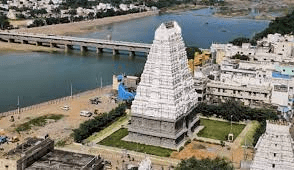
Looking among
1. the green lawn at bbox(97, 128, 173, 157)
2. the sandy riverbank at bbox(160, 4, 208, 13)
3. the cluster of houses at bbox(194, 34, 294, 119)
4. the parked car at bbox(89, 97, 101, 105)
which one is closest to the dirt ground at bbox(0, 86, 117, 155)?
the parked car at bbox(89, 97, 101, 105)

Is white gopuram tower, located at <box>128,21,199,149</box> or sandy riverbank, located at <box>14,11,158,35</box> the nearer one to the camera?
white gopuram tower, located at <box>128,21,199,149</box>

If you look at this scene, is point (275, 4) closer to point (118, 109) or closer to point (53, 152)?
point (118, 109)

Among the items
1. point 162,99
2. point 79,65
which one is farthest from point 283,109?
point 79,65

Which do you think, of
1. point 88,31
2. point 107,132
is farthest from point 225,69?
point 88,31

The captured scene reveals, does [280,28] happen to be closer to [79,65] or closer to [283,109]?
[79,65]

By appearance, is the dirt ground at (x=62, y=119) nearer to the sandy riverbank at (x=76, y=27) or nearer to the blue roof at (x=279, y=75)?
the blue roof at (x=279, y=75)

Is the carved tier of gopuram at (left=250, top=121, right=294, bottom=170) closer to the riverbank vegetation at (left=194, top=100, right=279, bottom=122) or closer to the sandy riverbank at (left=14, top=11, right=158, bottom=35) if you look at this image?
the riverbank vegetation at (left=194, top=100, right=279, bottom=122)

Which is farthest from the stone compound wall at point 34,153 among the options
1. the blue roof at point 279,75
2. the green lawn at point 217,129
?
the blue roof at point 279,75
